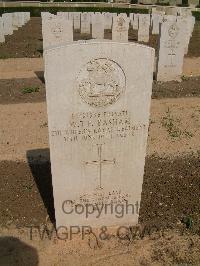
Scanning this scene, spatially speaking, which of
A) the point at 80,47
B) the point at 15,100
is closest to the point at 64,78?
the point at 80,47

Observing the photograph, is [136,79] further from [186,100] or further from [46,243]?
[186,100]

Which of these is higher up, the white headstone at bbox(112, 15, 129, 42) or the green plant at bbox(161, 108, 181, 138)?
the white headstone at bbox(112, 15, 129, 42)

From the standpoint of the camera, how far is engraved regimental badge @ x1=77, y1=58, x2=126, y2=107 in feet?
13.9

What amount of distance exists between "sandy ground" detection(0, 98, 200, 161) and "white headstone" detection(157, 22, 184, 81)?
2079 millimetres

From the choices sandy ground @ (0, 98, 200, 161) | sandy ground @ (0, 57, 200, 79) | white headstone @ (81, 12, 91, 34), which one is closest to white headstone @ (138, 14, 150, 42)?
white headstone @ (81, 12, 91, 34)

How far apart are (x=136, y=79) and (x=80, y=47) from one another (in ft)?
2.45

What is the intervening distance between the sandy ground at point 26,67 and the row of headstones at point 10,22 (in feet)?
15.1

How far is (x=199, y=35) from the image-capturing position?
2247cm

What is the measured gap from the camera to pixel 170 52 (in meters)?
12.5

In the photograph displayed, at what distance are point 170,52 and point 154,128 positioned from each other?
4.60m

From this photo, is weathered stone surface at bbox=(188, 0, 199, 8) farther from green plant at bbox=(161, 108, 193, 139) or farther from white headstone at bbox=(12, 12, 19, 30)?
green plant at bbox=(161, 108, 193, 139)

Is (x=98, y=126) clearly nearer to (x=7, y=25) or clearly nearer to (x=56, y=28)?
(x=56, y=28)

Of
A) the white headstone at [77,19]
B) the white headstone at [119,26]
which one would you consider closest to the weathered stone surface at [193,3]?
the white headstone at [77,19]

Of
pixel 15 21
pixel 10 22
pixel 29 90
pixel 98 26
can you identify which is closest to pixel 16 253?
pixel 29 90
